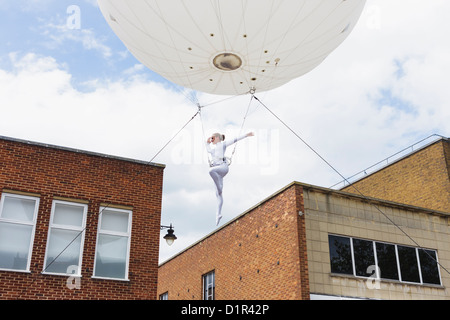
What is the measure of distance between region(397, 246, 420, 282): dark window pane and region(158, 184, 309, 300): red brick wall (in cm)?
440

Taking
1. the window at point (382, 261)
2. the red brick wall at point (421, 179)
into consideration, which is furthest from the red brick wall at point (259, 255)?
the red brick wall at point (421, 179)

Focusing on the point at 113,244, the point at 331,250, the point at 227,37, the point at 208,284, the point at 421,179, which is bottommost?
the point at 113,244

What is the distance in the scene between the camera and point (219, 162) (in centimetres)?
1103

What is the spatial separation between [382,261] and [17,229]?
12298mm

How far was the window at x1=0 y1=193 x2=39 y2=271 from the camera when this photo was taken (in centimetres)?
1377

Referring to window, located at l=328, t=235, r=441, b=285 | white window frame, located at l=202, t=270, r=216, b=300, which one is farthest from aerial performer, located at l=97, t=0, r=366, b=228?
white window frame, located at l=202, t=270, r=216, b=300

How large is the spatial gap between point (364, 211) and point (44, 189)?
1130 cm

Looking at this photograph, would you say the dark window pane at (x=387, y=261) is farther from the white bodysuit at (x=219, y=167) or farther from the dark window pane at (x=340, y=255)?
Result: the white bodysuit at (x=219, y=167)

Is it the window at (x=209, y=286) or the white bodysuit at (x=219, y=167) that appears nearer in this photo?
the white bodysuit at (x=219, y=167)

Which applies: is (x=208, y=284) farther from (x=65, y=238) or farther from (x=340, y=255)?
(x=65, y=238)

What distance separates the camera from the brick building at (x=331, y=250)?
56.1 ft

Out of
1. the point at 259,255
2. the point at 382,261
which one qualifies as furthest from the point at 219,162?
the point at 382,261

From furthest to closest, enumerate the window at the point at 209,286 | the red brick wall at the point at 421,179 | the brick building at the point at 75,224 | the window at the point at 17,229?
1. the red brick wall at the point at 421,179
2. the window at the point at 209,286
3. the brick building at the point at 75,224
4. the window at the point at 17,229

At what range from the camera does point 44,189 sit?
14727 mm
